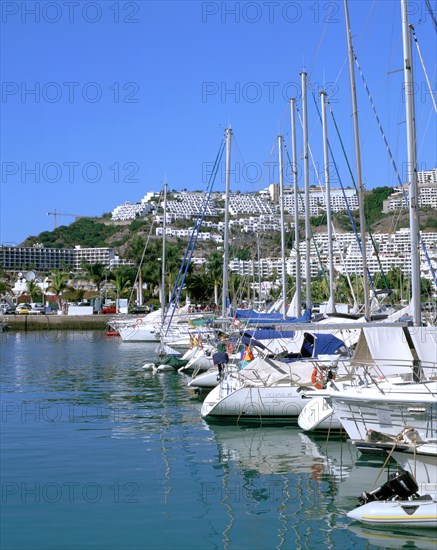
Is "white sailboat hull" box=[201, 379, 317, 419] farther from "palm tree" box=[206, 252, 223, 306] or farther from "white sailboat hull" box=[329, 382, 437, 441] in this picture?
"palm tree" box=[206, 252, 223, 306]

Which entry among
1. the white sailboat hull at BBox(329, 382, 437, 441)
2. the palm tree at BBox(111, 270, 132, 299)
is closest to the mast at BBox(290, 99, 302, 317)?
the white sailboat hull at BBox(329, 382, 437, 441)

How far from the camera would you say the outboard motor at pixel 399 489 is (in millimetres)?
14375

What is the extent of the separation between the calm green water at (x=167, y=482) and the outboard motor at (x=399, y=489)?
0.76 m

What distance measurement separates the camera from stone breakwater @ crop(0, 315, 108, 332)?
99.8m

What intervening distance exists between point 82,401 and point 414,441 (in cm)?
1767

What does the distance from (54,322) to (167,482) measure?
8644 centimetres

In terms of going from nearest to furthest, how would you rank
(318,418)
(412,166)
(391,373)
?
(391,373), (318,418), (412,166)

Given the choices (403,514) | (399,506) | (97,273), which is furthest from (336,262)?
(403,514)

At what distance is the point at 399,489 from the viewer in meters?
14.4

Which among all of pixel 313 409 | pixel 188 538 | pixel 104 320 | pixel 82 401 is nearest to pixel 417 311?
pixel 313 409

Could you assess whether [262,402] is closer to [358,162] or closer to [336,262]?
[358,162]

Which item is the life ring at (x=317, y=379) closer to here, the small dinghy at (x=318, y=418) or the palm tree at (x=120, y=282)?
the small dinghy at (x=318, y=418)

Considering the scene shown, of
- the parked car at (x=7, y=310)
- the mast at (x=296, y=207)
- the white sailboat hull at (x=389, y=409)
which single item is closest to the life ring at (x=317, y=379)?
the white sailboat hull at (x=389, y=409)

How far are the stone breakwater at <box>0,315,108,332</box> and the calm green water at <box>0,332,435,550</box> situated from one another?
7120cm
